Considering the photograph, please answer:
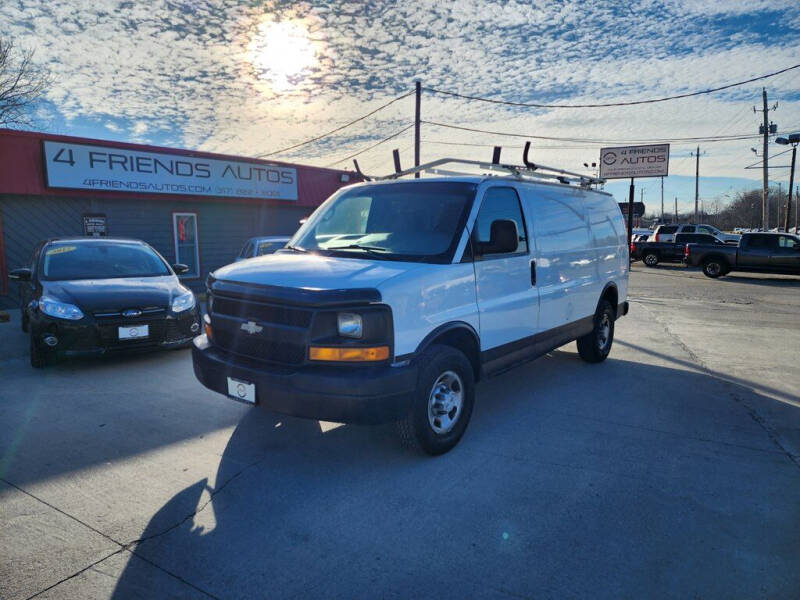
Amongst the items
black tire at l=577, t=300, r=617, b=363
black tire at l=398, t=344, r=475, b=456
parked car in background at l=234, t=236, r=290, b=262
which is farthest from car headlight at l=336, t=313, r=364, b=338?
parked car in background at l=234, t=236, r=290, b=262

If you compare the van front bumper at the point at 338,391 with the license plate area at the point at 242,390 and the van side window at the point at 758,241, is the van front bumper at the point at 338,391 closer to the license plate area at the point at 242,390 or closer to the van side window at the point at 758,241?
the license plate area at the point at 242,390

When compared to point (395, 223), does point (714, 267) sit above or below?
below

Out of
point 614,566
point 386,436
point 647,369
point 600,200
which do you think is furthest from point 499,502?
point 600,200

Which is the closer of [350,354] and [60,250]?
[350,354]

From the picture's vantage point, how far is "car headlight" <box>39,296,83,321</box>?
620 cm

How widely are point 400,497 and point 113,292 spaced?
4934 mm

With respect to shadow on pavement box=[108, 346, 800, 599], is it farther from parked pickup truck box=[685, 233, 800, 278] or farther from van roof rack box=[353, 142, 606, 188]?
parked pickup truck box=[685, 233, 800, 278]

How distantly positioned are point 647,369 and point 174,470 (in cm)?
565

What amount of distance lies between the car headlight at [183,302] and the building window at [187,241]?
9.08 metres

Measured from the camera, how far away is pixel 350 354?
3.48 meters

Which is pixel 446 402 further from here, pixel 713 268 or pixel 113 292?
pixel 713 268

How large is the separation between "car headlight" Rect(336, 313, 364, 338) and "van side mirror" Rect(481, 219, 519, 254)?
4.61 feet

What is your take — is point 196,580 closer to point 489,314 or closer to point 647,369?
point 489,314

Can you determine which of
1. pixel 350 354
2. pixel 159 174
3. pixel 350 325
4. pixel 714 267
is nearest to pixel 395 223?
pixel 350 325
